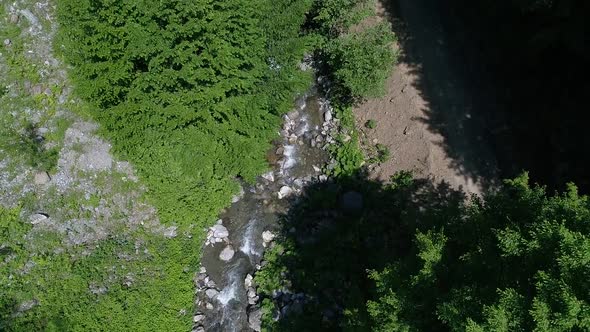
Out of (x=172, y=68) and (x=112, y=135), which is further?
(x=112, y=135)

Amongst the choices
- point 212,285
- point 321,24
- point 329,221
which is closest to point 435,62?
point 321,24

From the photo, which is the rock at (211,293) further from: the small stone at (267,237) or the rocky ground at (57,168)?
the rocky ground at (57,168)

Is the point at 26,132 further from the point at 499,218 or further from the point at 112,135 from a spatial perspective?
the point at 499,218

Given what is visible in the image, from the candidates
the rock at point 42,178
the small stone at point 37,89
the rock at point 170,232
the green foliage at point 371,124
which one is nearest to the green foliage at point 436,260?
the green foliage at point 371,124

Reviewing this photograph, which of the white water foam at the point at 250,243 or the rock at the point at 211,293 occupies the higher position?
the white water foam at the point at 250,243

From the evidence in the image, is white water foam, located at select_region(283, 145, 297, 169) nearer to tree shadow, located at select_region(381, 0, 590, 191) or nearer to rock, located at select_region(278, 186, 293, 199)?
rock, located at select_region(278, 186, 293, 199)
